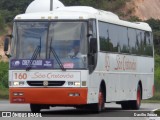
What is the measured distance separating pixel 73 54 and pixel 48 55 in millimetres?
830

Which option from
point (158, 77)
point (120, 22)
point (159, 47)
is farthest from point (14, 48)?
point (159, 47)

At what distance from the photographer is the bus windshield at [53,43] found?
81.7 ft

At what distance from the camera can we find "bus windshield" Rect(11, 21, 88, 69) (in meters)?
24.9

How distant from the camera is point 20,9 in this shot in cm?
8906

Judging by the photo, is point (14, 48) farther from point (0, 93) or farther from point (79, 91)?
point (0, 93)

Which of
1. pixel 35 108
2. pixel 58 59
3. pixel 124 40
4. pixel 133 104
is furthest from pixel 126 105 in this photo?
pixel 58 59

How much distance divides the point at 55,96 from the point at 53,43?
5.82 feet

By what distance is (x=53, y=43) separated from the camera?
25016 millimetres

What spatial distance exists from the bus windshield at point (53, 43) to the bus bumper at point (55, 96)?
0.80m

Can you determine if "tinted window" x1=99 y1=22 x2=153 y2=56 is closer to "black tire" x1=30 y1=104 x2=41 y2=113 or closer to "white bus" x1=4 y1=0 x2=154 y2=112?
"white bus" x1=4 y1=0 x2=154 y2=112

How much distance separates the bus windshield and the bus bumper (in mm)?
801

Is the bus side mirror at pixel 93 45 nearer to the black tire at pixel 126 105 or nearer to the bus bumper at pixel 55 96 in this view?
the bus bumper at pixel 55 96

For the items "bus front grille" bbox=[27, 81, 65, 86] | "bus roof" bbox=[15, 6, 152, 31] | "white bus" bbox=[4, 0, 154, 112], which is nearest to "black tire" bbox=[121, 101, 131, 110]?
"white bus" bbox=[4, 0, 154, 112]

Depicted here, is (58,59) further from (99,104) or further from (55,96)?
(99,104)
